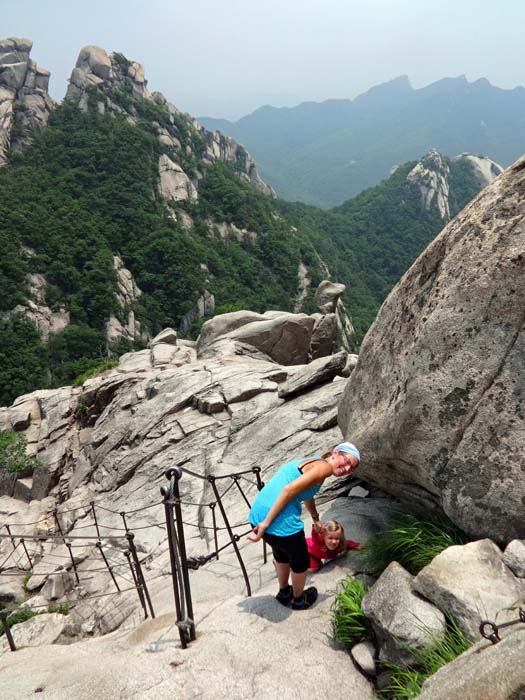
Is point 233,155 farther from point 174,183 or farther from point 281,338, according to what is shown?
point 281,338

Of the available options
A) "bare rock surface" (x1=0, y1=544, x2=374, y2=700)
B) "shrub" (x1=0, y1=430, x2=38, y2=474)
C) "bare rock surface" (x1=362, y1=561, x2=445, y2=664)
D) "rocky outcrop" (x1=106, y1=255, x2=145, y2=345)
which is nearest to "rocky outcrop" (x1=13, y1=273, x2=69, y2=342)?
"rocky outcrop" (x1=106, y1=255, x2=145, y2=345)

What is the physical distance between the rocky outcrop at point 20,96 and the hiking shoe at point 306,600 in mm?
86937

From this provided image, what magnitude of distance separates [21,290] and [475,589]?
189 feet

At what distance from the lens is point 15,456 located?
57.8 ft

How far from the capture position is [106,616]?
746cm

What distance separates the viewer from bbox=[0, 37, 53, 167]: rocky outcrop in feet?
250

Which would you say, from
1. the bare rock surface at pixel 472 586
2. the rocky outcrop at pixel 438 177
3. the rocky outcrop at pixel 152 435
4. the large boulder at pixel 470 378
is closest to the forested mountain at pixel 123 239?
the rocky outcrop at pixel 438 177

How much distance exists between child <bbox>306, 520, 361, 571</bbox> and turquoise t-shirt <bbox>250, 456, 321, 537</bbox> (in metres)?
0.84

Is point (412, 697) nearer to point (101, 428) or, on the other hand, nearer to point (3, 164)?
point (101, 428)

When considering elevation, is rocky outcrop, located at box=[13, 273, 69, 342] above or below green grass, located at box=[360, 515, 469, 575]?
above

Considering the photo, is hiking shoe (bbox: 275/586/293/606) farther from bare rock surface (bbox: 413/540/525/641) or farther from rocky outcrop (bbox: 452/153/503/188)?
rocky outcrop (bbox: 452/153/503/188)

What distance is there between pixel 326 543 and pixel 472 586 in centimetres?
181

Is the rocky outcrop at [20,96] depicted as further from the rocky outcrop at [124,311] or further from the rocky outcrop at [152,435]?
the rocky outcrop at [152,435]

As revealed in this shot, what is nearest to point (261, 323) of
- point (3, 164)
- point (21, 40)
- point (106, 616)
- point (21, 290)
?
point (106, 616)
